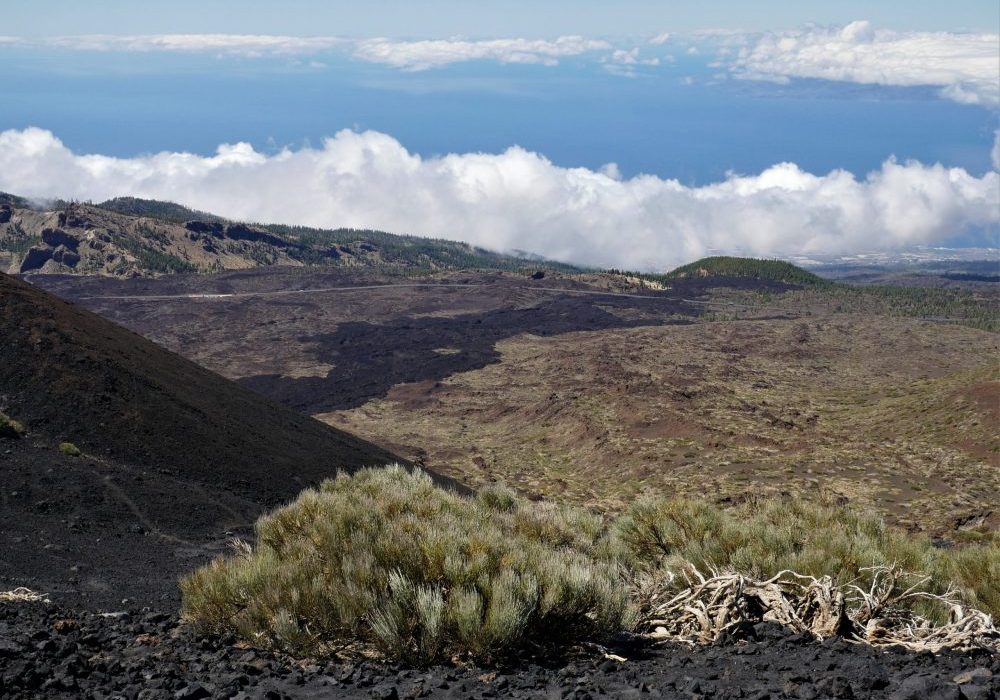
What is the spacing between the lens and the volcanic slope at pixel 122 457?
13398 mm

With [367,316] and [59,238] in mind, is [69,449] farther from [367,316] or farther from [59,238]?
[59,238]

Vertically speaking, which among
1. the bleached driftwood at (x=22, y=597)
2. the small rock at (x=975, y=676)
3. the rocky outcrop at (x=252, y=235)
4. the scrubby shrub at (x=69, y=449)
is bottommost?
the scrubby shrub at (x=69, y=449)

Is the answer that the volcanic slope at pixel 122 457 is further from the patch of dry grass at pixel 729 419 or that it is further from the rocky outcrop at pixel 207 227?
the rocky outcrop at pixel 207 227

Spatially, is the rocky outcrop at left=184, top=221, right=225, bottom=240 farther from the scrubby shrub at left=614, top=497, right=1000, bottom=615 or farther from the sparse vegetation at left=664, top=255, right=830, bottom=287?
the scrubby shrub at left=614, top=497, right=1000, bottom=615

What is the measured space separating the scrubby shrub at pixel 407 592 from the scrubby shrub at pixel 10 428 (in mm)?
13558

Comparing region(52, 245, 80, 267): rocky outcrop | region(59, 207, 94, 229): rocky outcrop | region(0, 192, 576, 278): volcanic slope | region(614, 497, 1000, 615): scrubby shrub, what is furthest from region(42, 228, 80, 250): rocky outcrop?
region(614, 497, 1000, 615): scrubby shrub

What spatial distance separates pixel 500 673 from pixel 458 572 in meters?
1.14

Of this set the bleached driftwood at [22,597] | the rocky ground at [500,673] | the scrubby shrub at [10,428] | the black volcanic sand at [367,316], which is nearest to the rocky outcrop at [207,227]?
the black volcanic sand at [367,316]

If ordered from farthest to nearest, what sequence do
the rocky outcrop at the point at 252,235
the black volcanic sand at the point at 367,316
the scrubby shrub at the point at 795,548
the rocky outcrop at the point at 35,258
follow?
1. the rocky outcrop at the point at 252,235
2. the rocky outcrop at the point at 35,258
3. the black volcanic sand at the point at 367,316
4. the scrubby shrub at the point at 795,548

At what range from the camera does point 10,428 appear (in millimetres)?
19547

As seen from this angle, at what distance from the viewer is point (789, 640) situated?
708cm

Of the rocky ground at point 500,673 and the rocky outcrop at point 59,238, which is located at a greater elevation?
the rocky outcrop at point 59,238

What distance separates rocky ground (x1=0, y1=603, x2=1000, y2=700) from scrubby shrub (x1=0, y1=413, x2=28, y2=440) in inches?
549

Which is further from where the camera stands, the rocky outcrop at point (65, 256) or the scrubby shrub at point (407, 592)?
the rocky outcrop at point (65, 256)
